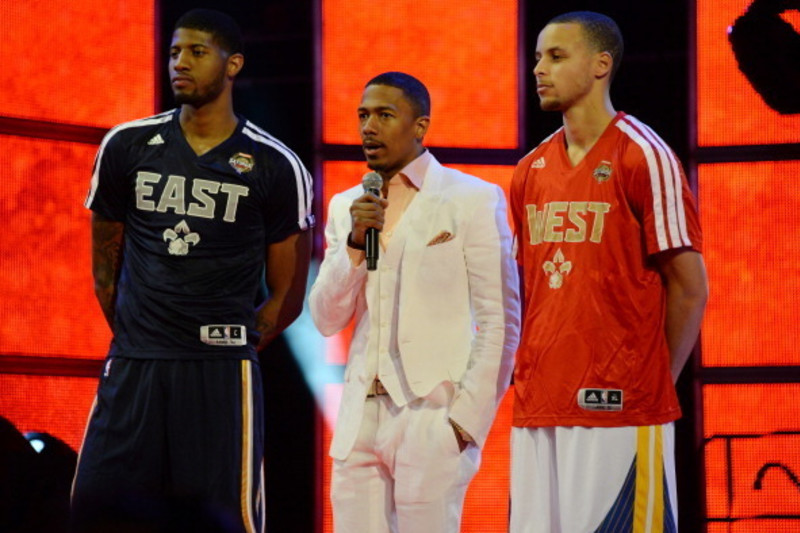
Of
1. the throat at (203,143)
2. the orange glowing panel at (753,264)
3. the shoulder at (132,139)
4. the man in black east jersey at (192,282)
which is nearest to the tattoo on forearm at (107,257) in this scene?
the man in black east jersey at (192,282)

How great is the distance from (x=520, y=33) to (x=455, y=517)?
225 centimetres

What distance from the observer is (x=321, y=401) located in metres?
5.46

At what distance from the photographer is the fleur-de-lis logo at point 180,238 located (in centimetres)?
424

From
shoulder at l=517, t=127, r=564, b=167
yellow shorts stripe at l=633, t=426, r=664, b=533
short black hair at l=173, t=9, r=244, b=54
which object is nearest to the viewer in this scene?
yellow shorts stripe at l=633, t=426, r=664, b=533

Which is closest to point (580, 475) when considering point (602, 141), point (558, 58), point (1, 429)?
point (602, 141)

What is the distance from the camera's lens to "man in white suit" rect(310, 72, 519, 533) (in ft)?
13.9

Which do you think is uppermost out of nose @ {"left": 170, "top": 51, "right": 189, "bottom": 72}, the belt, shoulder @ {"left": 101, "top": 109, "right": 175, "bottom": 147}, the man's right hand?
→ nose @ {"left": 170, "top": 51, "right": 189, "bottom": 72}

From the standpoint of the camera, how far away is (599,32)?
4172 millimetres

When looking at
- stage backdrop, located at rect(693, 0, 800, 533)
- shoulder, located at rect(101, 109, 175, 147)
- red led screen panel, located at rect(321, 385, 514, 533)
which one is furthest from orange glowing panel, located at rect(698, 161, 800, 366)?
shoulder, located at rect(101, 109, 175, 147)

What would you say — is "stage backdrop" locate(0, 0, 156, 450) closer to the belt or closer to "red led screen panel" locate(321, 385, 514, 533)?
"red led screen panel" locate(321, 385, 514, 533)

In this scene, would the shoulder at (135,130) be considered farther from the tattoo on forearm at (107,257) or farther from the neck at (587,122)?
the neck at (587,122)

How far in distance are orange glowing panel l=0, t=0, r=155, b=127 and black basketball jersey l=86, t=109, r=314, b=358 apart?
1003 millimetres

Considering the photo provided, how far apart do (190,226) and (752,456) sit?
247 centimetres

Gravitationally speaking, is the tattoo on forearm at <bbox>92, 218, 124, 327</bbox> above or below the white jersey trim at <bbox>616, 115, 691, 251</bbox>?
below
